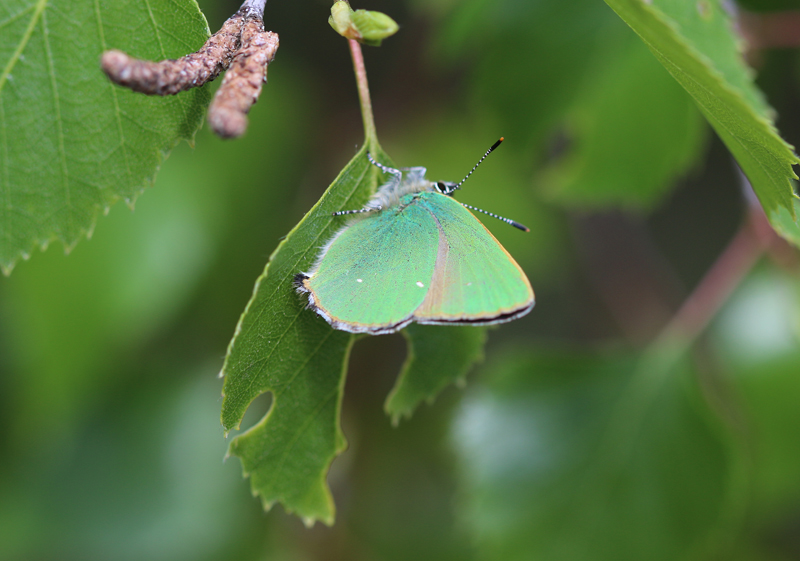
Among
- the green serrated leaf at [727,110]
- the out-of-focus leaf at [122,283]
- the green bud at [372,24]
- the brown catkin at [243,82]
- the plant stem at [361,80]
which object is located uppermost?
the green serrated leaf at [727,110]

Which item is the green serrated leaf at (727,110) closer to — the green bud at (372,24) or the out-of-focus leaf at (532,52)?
the green bud at (372,24)

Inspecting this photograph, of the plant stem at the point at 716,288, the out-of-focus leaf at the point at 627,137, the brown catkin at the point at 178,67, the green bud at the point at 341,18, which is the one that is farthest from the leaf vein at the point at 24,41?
the plant stem at the point at 716,288

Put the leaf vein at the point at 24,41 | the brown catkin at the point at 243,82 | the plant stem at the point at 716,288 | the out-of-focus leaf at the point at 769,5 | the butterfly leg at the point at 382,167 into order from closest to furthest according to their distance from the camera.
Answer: the brown catkin at the point at 243,82 < the leaf vein at the point at 24,41 < the butterfly leg at the point at 382,167 < the out-of-focus leaf at the point at 769,5 < the plant stem at the point at 716,288

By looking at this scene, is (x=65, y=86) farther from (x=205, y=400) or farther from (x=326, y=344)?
(x=205, y=400)

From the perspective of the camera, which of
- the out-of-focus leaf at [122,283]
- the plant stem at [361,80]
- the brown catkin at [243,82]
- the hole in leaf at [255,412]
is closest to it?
the brown catkin at [243,82]

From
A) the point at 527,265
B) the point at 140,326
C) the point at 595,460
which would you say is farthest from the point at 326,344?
the point at 527,265

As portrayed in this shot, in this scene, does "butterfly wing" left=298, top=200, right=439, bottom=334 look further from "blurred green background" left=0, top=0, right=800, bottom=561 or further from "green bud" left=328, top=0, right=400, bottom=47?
"blurred green background" left=0, top=0, right=800, bottom=561
